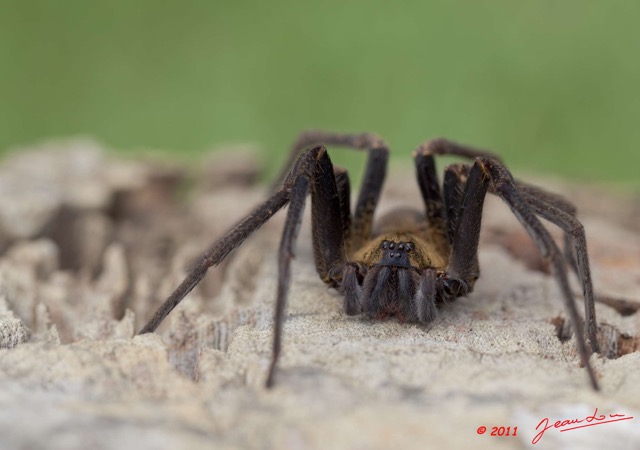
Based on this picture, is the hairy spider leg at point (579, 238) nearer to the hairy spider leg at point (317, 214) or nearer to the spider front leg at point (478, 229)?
the spider front leg at point (478, 229)

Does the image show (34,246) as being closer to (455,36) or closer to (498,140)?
(498,140)

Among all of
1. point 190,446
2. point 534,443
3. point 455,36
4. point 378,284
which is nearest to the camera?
point 190,446

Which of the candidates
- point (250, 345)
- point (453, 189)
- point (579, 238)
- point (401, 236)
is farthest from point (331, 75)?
point (250, 345)

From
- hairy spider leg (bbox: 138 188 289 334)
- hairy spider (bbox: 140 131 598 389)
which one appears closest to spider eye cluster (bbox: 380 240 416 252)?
hairy spider (bbox: 140 131 598 389)

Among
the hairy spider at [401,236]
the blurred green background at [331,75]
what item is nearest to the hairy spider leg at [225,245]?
the hairy spider at [401,236]

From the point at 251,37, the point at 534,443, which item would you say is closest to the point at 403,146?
the point at 251,37

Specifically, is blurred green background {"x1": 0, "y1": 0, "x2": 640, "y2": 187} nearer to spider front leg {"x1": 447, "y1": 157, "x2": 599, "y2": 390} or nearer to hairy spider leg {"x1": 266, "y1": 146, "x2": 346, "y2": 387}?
hairy spider leg {"x1": 266, "y1": 146, "x2": 346, "y2": 387}

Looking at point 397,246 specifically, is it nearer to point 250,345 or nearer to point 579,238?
point 579,238
